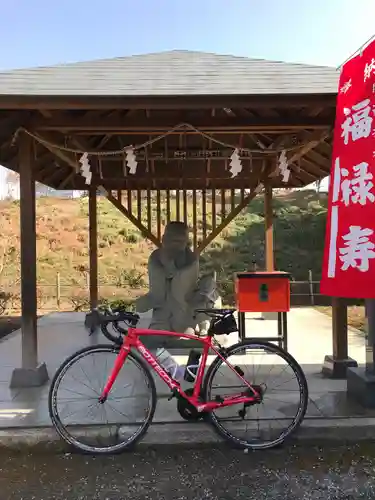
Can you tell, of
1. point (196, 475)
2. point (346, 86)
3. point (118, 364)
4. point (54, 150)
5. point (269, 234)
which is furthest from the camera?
point (269, 234)

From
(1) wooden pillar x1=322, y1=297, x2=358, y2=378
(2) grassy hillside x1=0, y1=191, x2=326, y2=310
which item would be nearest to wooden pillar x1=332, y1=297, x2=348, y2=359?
(1) wooden pillar x1=322, y1=297, x2=358, y2=378

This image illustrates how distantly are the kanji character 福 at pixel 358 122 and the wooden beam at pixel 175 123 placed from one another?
3.56ft

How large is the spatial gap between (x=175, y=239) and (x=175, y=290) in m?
0.75

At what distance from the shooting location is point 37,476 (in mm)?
3117

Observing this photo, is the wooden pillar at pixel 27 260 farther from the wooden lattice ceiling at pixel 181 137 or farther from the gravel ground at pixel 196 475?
the gravel ground at pixel 196 475

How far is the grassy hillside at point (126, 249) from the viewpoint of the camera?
53.5 feet

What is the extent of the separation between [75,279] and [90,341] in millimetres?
11253

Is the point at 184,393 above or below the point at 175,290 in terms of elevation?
below

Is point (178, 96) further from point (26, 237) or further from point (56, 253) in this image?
point (56, 253)

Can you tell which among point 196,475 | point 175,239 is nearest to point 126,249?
point 175,239

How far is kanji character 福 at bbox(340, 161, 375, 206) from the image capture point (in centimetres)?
356

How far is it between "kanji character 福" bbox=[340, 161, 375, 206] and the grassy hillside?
10.3 meters

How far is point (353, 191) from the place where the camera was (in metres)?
3.68

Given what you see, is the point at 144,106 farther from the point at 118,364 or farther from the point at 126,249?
the point at 126,249
